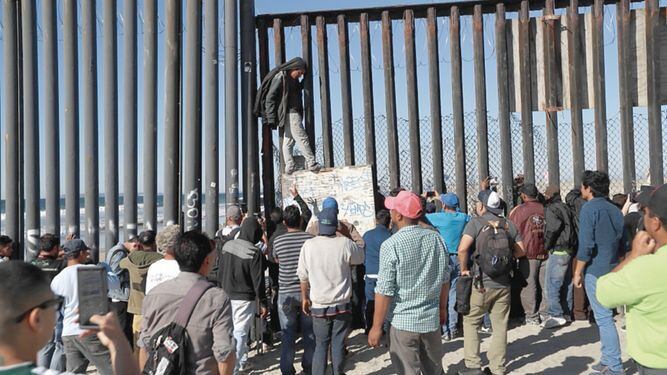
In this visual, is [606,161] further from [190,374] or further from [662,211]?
[190,374]

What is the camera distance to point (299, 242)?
6078 millimetres

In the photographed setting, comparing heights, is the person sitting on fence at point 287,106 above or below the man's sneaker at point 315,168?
above

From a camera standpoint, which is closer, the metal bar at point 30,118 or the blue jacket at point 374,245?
the blue jacket at point 374,245

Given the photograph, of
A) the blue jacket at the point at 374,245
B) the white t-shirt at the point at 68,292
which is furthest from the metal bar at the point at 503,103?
the white t-shirt at the point at 68,292

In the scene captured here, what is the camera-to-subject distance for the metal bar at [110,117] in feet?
25.9

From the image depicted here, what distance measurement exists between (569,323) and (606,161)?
2401 millimetres

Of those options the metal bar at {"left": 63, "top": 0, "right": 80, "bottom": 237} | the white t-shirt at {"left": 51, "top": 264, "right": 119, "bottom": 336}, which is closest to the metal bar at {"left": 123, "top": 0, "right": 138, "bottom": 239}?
the metal bar at {"left": 63, "top": 0, "right": 80, "bottom": 237}

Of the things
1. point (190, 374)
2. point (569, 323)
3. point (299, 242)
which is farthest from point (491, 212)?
point (190, 374)

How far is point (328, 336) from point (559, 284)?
11.8 feet

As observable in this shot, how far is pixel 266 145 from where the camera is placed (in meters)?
8.83

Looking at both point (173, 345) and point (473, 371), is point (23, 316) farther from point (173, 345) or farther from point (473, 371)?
point (473, 371)

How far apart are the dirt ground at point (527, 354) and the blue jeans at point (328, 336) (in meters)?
0.86

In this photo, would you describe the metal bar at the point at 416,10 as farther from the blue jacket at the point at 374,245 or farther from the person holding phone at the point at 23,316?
the person holding phone at the point at 23,316

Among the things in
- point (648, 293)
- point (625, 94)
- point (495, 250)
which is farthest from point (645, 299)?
point (625, 94)
